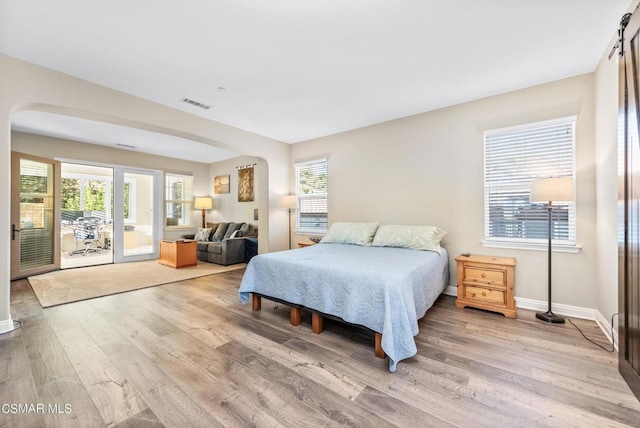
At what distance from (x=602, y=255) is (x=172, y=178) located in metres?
8.28

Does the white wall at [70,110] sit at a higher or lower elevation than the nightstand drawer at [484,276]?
higher

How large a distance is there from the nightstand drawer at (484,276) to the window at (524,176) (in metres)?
0.51

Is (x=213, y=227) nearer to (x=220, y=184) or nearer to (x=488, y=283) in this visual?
(x=220, y=184)

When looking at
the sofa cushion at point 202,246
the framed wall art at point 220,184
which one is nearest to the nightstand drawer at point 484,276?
the sofa cushion at point 202,246

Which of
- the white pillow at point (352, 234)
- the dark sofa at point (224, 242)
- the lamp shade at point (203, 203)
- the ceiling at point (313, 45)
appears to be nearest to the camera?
the ceiling at point (313, 45)

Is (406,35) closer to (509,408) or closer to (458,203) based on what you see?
(458,203)

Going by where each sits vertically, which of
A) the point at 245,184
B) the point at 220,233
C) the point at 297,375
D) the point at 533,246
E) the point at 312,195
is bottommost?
the point at 297,375

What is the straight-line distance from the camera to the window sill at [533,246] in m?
2.82

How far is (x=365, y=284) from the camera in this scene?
2.09 m

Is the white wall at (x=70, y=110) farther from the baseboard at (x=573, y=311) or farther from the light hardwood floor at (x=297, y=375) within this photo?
the baseboard at (x=573, y=311)

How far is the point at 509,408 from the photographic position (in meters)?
1.51

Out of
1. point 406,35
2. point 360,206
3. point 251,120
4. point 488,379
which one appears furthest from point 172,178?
point 488,379

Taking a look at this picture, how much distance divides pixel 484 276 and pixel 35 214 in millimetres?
7477

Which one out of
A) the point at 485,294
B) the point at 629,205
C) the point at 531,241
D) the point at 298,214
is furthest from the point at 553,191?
the point at 298,214
